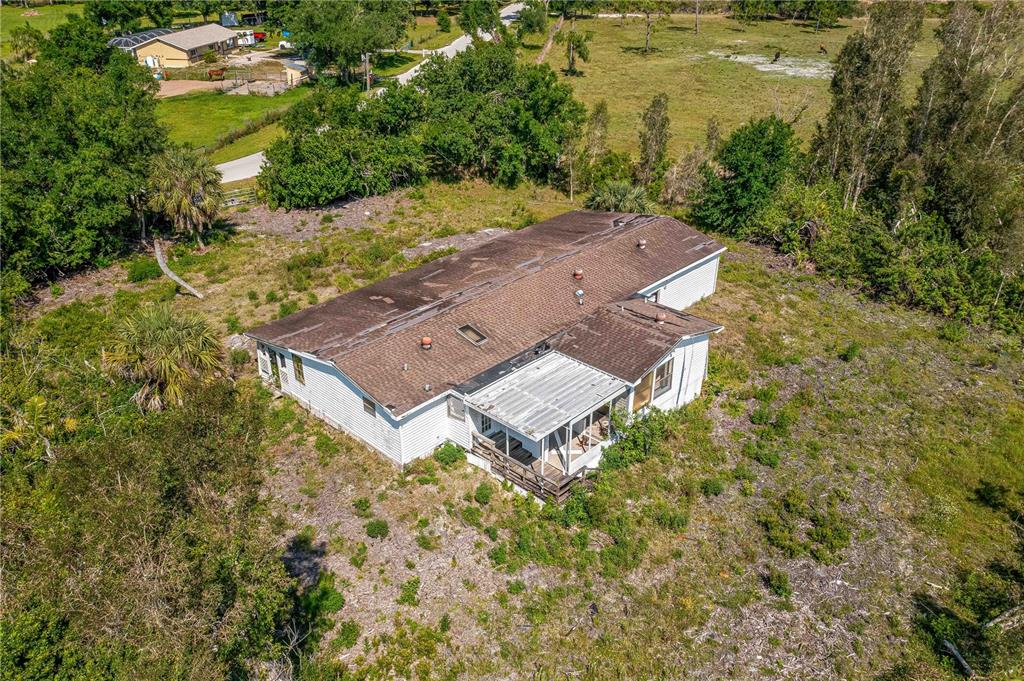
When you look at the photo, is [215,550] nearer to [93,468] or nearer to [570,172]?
[93,468]

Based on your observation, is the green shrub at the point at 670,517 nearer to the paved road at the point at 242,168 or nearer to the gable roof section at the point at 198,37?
the paved road at the point at 242,168

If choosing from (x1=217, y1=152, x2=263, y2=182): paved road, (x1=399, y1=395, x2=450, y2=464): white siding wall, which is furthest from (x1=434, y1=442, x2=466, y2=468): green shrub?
(x1=217, y1=152, x2=263, y2=182): paved road

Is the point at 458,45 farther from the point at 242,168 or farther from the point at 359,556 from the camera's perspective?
the point at 359,556

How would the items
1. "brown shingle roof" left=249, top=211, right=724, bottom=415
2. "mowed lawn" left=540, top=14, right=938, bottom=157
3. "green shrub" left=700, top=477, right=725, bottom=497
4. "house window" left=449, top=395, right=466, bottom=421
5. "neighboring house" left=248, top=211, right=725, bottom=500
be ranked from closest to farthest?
1. "green shrub" left=700, top=477, right=725, bottom=497
2. "neighboring house" left=248, top=211, right=725, bottom=500
3. "house window" left=449, top=395, right=466, bottom=421
4. "brown shingle roof" left=249, top=211, right=724, bottom=415
5. "mowed lawn" left=540, top=14, right=938, bottom=157

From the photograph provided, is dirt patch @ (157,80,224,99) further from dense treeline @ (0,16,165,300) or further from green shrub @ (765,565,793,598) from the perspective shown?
green shrub @ (765,565,793,598)

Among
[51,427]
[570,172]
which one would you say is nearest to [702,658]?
[51,427]
